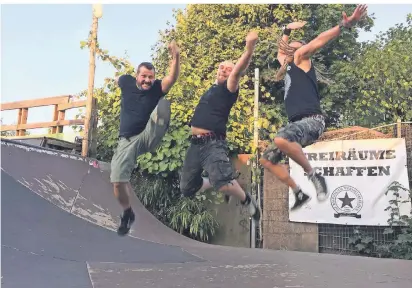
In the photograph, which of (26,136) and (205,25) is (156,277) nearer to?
(205,25)

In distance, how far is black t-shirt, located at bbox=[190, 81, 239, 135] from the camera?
3964mm

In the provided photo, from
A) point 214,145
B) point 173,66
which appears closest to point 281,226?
point 214,145

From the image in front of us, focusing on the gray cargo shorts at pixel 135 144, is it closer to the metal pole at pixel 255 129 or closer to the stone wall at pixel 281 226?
the metal pole at pixel 255 129

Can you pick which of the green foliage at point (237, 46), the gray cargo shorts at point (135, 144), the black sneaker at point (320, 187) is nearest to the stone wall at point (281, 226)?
the green foliage at point (237, 46)

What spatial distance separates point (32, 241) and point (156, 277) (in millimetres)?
1606

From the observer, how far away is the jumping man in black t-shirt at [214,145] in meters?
3.85

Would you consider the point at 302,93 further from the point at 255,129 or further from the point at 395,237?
the point at 395,237

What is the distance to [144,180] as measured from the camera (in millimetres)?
7500

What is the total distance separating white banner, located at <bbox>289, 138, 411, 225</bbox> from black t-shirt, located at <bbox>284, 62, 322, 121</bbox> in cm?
289

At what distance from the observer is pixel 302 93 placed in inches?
146

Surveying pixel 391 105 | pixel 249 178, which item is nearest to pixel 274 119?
pixel 249 178

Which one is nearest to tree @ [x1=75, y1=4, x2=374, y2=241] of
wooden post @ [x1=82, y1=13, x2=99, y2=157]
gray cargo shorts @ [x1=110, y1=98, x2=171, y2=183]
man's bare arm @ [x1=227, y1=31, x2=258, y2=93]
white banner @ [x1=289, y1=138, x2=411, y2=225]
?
wooden post @ [x1=82, y1=13, x2=99, y2=157]

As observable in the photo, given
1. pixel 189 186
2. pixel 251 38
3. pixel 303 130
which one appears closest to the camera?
pixel 251 38

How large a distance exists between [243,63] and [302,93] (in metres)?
0.61
